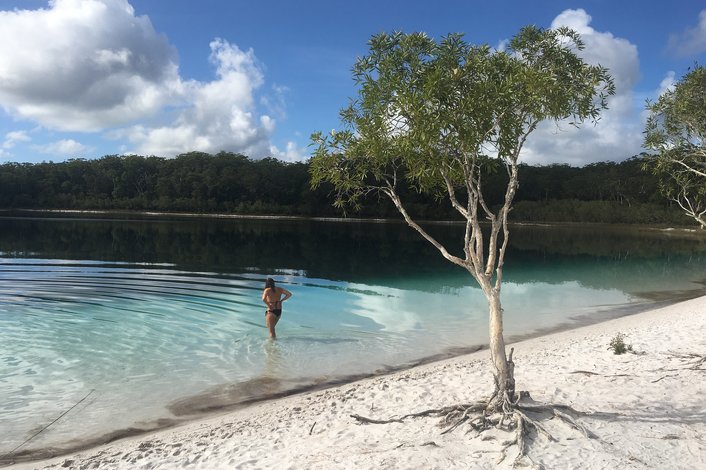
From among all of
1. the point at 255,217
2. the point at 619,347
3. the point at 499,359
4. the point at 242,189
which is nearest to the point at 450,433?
the point at 499,359

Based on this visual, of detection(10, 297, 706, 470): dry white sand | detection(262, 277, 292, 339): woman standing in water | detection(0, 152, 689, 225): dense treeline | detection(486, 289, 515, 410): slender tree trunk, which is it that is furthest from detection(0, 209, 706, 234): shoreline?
detection(486, 289, 515, 410): slender tree trunk

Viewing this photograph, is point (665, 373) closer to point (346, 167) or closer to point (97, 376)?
point (346, 167)

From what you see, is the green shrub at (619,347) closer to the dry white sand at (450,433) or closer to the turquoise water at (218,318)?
the dry white sand at (450,433)

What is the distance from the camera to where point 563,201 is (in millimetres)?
108688

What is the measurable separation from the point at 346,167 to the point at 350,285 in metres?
18.4

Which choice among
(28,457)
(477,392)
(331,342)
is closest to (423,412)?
(477,392)

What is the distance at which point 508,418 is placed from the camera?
6480 millimetres

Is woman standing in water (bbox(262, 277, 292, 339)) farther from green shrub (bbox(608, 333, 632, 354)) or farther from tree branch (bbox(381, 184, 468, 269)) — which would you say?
green shrub (bbox(608, 333, 632, 354))

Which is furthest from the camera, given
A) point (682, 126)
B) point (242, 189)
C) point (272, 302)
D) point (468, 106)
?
point (242, 189)

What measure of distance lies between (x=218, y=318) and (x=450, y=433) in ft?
38.6

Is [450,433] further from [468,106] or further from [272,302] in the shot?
[272,302]

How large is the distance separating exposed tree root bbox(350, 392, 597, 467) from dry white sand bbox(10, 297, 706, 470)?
0.33 ft

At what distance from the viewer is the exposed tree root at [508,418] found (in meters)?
6.06

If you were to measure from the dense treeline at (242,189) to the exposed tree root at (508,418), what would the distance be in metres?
98.1
